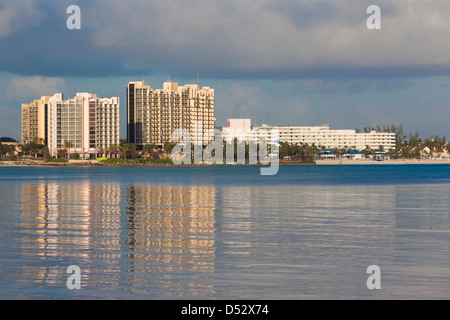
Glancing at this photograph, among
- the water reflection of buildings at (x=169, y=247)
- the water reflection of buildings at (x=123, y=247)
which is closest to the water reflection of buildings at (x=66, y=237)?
the water reflection of buildings at (x=123, y=247)

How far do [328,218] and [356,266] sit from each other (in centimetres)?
1390

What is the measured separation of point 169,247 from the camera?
2166 centimetres

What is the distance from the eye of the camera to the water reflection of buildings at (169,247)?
53.3ft

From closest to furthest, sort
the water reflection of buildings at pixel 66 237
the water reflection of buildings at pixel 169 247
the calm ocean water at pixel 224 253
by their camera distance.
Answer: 1. the calm ocean water at pixel 224 253
2. the water reflection of buildings at pixel 169 247
3. the water reflection of buildings at pixel 66 237

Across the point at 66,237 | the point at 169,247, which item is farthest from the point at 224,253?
the point at 66,237

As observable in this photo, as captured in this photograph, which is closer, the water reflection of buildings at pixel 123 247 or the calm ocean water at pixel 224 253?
the calm ocean water at pixel 224 253

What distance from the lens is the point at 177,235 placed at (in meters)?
24.8

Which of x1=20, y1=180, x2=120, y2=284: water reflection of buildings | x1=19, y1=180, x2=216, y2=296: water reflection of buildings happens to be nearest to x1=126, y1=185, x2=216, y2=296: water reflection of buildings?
x1=19, y1=180, x2=216, y2=296: water reflection of buildings

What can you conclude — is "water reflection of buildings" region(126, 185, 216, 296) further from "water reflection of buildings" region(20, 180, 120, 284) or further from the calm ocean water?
"water reflection of buildings" region(20, 180, 120, 284)

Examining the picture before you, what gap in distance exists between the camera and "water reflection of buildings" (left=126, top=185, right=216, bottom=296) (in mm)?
16247

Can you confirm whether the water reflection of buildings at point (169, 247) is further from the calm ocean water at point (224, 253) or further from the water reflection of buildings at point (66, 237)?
the water reflection of buildings at point (66, 237)
